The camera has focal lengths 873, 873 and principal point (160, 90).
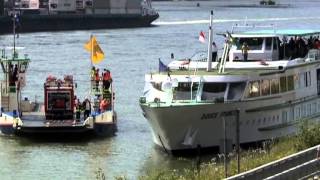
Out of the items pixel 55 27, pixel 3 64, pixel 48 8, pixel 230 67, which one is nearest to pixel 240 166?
pixel 230 67

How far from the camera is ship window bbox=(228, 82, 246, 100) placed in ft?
94.2

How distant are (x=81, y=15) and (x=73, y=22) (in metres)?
3.01

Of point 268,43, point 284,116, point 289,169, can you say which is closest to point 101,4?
point 268,43

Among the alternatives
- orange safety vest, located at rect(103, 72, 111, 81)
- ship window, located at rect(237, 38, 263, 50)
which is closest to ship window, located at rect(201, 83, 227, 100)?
ship window, located at rect(237, 38, 263, 50)

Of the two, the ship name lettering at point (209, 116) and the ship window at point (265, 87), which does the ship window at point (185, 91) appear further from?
the ship window at point (265, 87)

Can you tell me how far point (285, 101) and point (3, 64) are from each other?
1222 centimetres

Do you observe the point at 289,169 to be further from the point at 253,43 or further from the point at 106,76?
the point at 106,76

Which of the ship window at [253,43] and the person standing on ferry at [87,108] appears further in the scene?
the person standing on ferry at [87,108]

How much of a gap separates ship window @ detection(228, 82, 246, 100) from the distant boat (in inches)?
3965

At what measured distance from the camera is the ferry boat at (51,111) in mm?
32938

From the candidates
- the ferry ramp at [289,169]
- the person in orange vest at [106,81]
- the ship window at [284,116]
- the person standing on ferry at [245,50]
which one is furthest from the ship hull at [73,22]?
the ferry ramp at [289,169]

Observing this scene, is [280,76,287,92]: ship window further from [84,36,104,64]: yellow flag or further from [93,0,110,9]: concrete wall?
[93,0,110,9]: concrete wall

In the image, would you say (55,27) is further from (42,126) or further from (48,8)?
(42,126)

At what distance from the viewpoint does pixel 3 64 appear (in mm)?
36375
